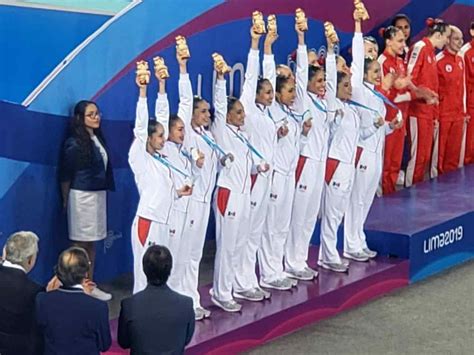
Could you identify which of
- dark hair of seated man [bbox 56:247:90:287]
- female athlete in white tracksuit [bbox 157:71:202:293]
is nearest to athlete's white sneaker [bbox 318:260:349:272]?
female athlete in white tracksuit [bbox 157:71:202:293]

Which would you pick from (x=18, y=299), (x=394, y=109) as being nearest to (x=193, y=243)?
(x=18, y=299)

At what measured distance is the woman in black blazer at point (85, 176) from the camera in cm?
903

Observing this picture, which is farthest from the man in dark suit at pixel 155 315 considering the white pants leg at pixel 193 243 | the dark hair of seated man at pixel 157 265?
the white pants leg at pixel 193 243

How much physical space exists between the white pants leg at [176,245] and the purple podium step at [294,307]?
1.12 ft

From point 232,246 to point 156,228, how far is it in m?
0.81

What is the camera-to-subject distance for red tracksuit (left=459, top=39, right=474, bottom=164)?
13156mm

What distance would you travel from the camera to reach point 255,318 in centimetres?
891

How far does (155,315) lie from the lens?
6410 mm

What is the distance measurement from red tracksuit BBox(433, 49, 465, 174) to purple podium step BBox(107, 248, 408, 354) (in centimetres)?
287

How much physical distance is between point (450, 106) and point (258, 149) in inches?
164

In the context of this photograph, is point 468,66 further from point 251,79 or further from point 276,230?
point 251,79

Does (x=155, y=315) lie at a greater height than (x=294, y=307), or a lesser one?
greater

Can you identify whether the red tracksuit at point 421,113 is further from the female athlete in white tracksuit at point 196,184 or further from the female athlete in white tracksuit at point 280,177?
the female athlete in white tracksuit at point 196,184

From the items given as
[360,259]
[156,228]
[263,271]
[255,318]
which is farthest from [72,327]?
[360,259]
